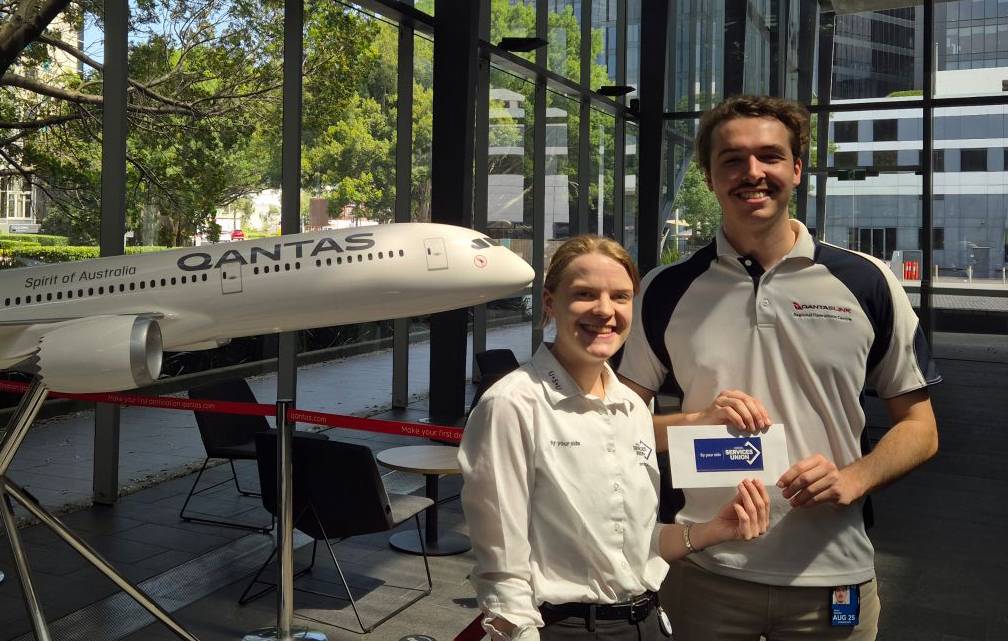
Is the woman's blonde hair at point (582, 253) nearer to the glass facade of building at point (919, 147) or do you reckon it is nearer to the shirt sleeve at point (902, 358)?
the shirt sleeve at point (902, 358)

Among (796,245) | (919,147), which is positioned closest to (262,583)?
(796,245)

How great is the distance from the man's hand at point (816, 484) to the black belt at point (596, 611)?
0.38 metres

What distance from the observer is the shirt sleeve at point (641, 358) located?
2.02 metres

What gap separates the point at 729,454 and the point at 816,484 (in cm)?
17

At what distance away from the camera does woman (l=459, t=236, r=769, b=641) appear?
1.65m

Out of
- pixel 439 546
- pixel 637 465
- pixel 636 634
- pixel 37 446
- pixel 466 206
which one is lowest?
pixel 439 546

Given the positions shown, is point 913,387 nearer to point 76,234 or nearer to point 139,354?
point 139,354

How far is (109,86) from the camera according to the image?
6.04 meters

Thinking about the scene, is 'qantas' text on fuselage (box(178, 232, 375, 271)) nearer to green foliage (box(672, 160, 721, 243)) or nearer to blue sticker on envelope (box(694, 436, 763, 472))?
blue sticker on envelope (box(694, 436, 763, 472))

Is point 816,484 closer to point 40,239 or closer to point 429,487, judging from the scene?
point 429,487

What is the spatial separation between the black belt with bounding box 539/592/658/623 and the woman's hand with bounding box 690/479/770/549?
0.23m

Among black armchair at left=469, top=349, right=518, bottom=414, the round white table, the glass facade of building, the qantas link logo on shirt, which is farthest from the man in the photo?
the glass facade of building

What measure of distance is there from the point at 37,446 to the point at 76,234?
1.52 meters

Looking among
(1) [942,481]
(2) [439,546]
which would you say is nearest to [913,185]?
(1) [942,481]
